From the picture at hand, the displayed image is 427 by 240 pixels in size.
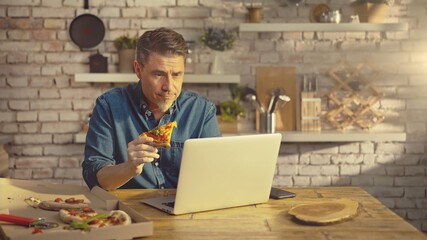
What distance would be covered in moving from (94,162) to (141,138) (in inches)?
18.6

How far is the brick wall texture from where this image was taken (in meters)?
4.26

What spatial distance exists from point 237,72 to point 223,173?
2479 mm

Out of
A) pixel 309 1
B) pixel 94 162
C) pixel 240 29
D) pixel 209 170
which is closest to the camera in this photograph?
pixel 209 170

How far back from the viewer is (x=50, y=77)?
4.29 metres

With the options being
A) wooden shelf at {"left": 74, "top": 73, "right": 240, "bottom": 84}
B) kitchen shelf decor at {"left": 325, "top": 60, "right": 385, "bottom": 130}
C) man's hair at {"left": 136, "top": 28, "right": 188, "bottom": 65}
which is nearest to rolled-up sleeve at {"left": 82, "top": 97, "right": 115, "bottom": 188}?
man's hair at {"left": 136, "top": 28, "right": 188, "bottom": 65}

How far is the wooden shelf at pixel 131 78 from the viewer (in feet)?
13.4

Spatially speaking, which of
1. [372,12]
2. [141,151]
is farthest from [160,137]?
[372,12]

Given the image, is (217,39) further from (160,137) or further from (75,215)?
(75,215)

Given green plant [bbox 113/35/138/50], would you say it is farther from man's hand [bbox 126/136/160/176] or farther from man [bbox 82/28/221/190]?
man's hand [bbox 126/136/160/176]

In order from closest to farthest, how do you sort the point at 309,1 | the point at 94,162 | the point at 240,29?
1. the point at 94,162
2. the point at 240,29
3. the point at 309,1

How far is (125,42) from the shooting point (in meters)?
4.16

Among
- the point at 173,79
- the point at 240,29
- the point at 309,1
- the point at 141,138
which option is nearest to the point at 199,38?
the point at 240,29

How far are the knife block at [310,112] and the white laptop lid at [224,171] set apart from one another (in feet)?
7.60

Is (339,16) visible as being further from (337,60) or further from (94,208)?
(94,208)
